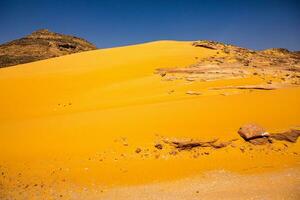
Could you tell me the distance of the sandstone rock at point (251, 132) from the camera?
9.91 m

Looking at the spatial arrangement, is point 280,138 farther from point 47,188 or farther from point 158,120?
point 47,188

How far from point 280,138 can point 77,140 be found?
Answer: 7.33m

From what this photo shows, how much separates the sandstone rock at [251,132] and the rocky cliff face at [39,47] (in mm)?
53618

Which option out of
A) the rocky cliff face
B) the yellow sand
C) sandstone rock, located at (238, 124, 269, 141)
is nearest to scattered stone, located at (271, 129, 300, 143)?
the yellow sand

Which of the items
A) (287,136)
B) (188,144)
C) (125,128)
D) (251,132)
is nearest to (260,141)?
(251,132)

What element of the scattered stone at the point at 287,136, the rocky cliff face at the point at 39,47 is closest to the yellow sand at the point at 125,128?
the scattered stone at the point at 287,136

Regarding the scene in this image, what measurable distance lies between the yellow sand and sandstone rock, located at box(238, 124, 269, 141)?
1.02 feet

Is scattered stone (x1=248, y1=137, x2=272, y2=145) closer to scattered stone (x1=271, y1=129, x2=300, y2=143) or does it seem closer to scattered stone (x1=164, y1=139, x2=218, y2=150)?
scattered stone (x1=271, y1=129, x2=300, y2=143)

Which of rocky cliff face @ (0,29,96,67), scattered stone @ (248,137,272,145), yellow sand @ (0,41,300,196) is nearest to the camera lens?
yellow sand @ (0,41,300,196)

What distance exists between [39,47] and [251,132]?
6552cm

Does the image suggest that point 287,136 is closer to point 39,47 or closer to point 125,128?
point 125,128

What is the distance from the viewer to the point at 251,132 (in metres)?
9.98

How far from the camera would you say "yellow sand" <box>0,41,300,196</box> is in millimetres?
8844

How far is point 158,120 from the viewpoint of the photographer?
37.2ft
